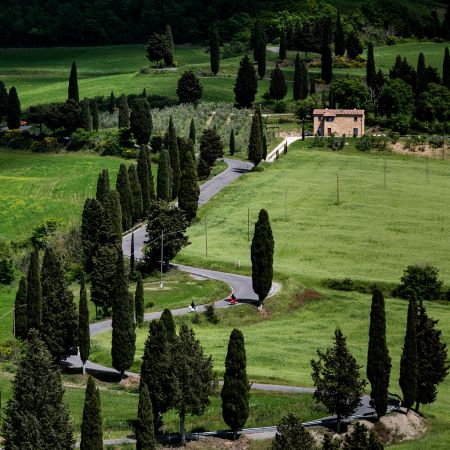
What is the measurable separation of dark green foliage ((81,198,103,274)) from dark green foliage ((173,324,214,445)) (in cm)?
4643

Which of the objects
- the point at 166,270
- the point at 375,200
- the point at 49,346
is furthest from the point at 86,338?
the point at 375,200

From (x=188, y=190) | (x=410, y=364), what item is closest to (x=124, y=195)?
(x=188, y=190)

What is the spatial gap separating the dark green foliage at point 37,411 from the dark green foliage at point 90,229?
50754mm

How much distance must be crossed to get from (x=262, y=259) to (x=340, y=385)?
39041 millimetres

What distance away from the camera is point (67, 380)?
373ft

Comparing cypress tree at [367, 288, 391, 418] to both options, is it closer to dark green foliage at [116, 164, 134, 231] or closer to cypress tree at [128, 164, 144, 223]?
dark green foliage at [116, 164, 134, 231]

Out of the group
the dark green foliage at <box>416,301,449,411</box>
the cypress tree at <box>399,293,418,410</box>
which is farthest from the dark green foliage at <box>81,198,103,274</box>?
the cypress tree at <box>399,293,418,410</box>

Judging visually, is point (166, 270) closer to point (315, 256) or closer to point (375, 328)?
point (315, 256)

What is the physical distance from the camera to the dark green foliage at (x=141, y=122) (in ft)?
649

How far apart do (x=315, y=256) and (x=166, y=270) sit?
16.1 metres

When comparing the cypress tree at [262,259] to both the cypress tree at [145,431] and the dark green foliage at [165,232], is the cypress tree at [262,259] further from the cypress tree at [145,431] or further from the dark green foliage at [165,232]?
the cypress tree at [145,431]

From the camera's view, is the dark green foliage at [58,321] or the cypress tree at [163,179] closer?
the dark green foliage at [58,321]

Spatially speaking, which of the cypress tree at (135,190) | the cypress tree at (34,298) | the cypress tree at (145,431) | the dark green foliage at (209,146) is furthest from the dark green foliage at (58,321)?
the dark green foliage at (209,146)

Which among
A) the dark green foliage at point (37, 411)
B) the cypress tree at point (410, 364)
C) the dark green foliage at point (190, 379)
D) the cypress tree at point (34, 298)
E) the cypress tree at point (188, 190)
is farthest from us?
the cypress tree at point (188, 190)
